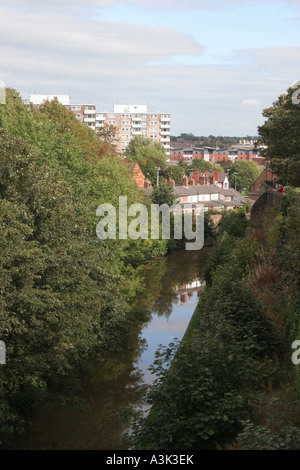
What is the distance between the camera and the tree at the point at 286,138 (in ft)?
103

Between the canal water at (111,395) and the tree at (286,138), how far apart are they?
10.5m

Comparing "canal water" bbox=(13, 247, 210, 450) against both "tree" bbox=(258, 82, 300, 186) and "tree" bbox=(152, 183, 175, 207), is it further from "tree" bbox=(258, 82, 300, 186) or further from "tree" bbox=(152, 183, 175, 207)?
"tree" bbox=(152, 183, 175, 207)

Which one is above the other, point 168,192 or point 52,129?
point 52,129

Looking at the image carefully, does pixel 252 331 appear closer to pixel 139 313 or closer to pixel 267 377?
pixel 267 377

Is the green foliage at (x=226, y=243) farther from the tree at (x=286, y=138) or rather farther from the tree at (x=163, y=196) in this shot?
the tree at (x=163, y=196)

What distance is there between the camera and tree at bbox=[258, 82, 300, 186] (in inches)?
1236

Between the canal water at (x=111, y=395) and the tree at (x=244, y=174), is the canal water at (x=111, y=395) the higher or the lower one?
the lower one

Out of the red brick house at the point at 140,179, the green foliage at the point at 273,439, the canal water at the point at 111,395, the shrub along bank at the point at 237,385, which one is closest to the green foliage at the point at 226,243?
the canal water at the point at 111,395

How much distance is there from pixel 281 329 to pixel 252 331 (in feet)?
2.48

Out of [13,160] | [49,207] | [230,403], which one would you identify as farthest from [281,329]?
[13,160]

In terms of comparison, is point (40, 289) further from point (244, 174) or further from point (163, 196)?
point (244, 174)

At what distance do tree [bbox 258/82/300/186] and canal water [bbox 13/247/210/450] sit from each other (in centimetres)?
1048

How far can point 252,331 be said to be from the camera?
48.9ft

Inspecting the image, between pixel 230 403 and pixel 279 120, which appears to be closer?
pixel 230 403
